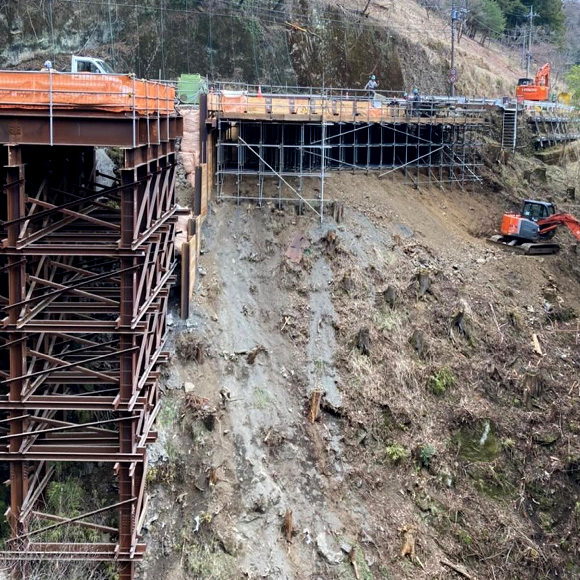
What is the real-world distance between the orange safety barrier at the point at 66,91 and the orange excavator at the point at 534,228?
63.2 feet

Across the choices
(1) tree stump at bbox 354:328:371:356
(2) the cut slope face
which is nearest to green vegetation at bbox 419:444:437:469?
(2) the cut slope face

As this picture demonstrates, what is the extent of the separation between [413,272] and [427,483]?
24.4ft

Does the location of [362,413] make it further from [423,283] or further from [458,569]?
[423,283]

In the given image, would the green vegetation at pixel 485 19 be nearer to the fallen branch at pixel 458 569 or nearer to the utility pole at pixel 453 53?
the utility pole at pixel 453 53

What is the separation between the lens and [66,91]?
13.3 m

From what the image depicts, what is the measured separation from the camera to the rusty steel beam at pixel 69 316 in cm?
1387

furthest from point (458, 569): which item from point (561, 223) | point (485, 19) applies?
point (485, 19)

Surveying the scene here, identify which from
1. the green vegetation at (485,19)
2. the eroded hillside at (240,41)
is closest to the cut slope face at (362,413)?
the eroded hillside at (240,41)

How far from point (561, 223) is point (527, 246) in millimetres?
1726

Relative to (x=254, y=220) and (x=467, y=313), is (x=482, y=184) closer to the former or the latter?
(x=467, y=313)

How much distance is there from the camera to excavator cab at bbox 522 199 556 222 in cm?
2977

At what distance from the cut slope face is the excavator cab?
12.4 feet

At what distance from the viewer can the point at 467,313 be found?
2438 cm

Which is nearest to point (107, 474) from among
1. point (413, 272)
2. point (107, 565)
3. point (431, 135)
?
point (107, 565)
